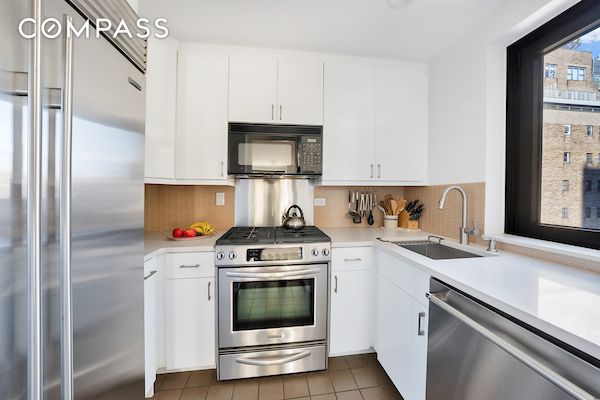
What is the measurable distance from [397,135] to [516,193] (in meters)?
0.94

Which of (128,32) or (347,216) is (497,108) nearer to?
(347,216)

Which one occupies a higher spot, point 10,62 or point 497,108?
point 497,108

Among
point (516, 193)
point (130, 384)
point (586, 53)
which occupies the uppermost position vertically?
point (586, 53)

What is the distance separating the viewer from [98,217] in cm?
72

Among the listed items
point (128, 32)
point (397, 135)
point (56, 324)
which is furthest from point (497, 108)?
point (56, 324)

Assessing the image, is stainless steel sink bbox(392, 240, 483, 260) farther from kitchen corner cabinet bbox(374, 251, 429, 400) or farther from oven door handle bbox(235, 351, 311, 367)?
oven door handle bbox(235, 351, 311, 367)

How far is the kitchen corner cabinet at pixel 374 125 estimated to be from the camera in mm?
2004

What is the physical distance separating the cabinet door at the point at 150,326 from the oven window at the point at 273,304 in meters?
0.46

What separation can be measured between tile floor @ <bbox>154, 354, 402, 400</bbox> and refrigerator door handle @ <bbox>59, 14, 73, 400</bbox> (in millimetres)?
1215

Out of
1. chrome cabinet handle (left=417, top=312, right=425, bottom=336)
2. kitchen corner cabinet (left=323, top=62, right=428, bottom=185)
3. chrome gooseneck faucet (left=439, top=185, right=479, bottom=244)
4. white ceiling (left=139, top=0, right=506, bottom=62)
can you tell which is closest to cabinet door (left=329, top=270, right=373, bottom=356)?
chrome cabinet handle (left=417, top=312, right=425, bottom=336)

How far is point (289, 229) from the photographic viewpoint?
2033mm

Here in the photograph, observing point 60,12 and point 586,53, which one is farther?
point 586,53

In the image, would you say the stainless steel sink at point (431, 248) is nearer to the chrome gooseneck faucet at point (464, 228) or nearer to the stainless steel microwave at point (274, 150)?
the chrome gooseneck faucet at point (464, 228)

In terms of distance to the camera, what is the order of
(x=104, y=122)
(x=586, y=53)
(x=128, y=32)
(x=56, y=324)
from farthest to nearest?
(x=586, y=53) → (x=128, y=32) → (x=104, y=122) → (x=56, y=324)
